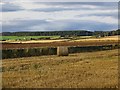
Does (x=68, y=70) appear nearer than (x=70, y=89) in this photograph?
No

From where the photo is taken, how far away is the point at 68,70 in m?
17.6

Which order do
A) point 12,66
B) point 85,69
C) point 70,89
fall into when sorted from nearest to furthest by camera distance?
point 70,89
point 85,69
point 12,66

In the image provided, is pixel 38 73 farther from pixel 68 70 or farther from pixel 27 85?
pixel 27 85

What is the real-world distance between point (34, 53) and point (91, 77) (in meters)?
16.1

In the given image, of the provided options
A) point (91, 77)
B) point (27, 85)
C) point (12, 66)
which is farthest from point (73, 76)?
point (12, 66)

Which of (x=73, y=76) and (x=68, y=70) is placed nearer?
(x=73, y=76)

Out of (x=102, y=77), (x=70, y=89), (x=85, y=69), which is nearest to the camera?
(x=70, y=89)

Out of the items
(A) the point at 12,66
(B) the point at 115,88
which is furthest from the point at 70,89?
(A) the point at 12,66

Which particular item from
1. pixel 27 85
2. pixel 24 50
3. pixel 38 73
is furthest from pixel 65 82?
pixel 24 50

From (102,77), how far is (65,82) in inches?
78.5

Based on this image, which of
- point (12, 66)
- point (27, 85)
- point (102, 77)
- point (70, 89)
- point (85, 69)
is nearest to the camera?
point (70, 89)

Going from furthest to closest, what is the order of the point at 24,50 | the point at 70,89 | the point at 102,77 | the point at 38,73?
the point at 24,50 < the point at 38,73 < the point at 102,77 < the point at 70,89

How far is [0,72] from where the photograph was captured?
17.4 m

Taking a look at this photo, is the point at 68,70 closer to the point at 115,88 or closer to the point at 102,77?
the point at 102,77
